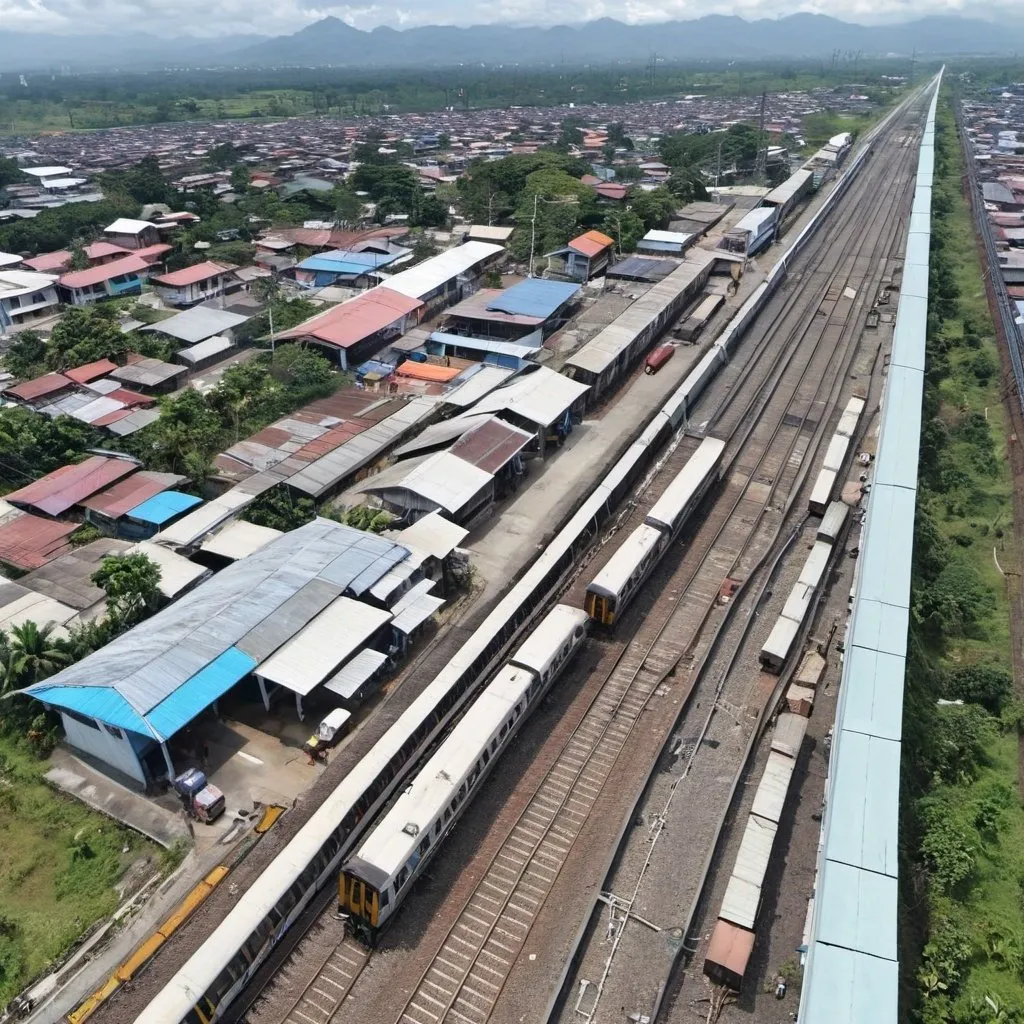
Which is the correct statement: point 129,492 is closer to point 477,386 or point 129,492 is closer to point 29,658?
point 29,658

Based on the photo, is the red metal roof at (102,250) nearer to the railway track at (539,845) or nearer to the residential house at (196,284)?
the residential house at (196,284)

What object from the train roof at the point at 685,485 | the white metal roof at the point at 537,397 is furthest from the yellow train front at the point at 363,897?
the white metal roof at the point at 537,397

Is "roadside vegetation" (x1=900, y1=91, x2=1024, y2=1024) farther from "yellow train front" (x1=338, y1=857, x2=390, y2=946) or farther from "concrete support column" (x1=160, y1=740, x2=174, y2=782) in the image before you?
"concrete support column" (x1=160, y1=740, x2=174, y2=782)

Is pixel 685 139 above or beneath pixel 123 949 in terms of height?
above

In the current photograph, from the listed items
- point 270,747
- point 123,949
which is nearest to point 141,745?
point 270,747

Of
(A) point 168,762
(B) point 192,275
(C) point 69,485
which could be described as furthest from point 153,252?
(A) point 168,762

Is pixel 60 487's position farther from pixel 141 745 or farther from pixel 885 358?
pixel 885 358
